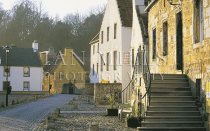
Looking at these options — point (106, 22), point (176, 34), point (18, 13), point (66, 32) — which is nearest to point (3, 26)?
point (18, 13)

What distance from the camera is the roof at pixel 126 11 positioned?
132ft

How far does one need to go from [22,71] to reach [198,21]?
57.8 metres

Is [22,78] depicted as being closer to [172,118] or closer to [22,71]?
[22,71]

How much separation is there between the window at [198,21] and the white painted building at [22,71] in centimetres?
5647

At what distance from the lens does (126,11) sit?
4109 cm

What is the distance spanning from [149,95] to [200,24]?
11.7ft

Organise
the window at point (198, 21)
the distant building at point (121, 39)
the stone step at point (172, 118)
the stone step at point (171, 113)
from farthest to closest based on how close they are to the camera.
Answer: the distant building at point (121, 39) < the window at point (198, 21) < the stone step at point (171, 113) < the stone step at point (172, 118)

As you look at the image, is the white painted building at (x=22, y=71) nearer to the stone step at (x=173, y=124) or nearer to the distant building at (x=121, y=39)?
the distant building at (x=121, y=39)

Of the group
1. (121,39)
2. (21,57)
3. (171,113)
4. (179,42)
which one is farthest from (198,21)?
(21,57)

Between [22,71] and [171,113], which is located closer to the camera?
[171,113]

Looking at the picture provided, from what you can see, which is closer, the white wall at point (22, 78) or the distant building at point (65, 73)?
the white wall at point (22, 78)

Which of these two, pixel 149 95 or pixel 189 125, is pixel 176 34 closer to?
pixel 149 95

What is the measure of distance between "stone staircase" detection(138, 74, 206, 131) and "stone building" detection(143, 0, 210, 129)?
1.23ft

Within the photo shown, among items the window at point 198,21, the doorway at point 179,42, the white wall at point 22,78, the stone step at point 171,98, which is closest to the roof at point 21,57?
the white wall at point 22,78
